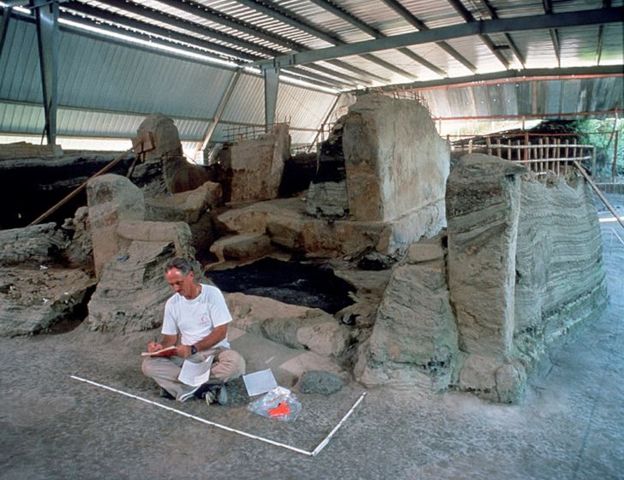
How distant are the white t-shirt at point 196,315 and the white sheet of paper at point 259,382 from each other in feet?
1.44

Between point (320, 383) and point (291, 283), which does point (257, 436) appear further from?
point (291, 283)

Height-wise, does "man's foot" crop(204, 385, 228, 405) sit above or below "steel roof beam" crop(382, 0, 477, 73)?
below

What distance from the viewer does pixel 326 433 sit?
354 cm

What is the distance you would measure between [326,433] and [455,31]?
485 inches

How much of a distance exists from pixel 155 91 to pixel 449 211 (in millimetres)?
15039

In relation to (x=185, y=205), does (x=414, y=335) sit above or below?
below

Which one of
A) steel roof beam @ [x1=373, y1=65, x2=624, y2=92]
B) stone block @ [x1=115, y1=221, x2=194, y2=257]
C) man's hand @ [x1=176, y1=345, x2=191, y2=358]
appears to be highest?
steel roof beam @ [x1=373, y1=65, x2=624, y2=92]

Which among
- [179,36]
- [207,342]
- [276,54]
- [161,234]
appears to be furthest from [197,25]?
[207,342]

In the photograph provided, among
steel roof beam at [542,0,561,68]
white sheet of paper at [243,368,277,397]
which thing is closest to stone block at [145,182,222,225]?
white sheet of paper at [243,368,277,397]

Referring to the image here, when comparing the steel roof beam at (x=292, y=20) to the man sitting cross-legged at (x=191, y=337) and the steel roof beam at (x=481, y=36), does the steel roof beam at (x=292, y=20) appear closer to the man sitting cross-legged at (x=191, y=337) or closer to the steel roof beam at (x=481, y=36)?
the steel roof beam at (x=481, y=36)

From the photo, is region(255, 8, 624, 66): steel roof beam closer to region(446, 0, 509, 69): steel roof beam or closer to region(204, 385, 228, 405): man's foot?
region(446, 0, 509, 69): steel roof beam

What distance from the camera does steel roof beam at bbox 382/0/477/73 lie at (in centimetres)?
1205

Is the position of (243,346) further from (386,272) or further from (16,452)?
(386,272)

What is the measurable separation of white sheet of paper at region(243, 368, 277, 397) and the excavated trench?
142 cm
